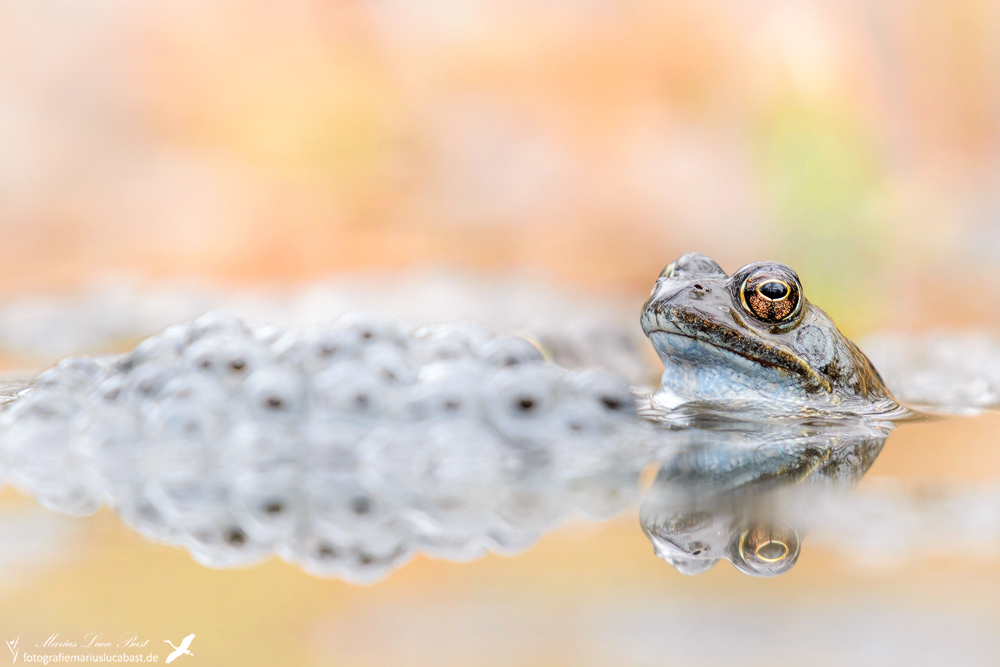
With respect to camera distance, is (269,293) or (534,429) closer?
(534,429)

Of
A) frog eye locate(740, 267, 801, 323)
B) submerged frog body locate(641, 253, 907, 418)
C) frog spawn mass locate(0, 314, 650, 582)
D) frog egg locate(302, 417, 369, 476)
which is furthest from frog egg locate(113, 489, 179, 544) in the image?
frog eye locate(740, 267, 801, 323)

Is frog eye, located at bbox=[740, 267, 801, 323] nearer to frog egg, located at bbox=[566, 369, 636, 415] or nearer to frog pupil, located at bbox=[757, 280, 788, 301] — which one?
frog pupil, located at bbox=[757, 280, 788, 301]

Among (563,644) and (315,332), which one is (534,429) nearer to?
(315,332)

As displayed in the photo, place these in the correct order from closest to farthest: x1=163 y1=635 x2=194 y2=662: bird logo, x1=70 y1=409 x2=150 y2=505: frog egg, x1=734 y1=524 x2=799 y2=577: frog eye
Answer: x1=163 y1=635 x2=194 y2=662: bird logo → x1=734 y1=524 x2=799 y2=577: frog eye → x1=70 y1=409 x2=150 y2=505: frog egg

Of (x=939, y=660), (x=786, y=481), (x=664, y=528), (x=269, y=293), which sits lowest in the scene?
(x=939, y=660)

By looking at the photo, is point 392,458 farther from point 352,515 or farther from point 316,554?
point 316,554

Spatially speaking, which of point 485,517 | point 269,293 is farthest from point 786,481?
point 269,293

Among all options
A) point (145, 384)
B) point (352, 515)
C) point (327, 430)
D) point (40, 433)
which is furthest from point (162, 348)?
point (352, 515)
